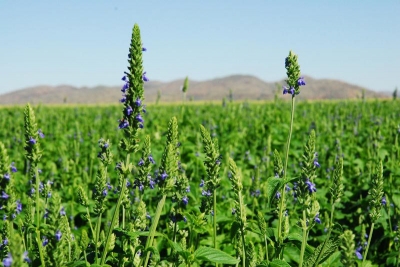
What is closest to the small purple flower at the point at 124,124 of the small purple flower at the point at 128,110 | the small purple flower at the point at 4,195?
the small purple flower at the point at 128,110

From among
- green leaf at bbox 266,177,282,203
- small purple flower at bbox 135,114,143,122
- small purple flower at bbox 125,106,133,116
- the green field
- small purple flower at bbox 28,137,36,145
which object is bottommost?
the green field

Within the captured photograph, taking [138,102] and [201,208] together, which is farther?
[201,208]

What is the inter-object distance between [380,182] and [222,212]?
8.94 ft

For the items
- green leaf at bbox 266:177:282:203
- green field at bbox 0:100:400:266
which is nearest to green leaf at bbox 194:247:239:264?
green field at bbox 0:100:400:266

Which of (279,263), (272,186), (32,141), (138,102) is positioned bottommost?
(279,263)

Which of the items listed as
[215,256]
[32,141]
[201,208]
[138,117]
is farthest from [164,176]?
[201,208]

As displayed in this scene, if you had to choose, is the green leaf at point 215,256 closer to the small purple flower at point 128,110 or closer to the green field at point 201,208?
the green field at point 201,208

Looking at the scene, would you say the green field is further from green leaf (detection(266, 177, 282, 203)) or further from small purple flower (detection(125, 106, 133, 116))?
small purple flower (detection(125, 106, 133, 116))

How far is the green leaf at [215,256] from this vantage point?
2.49m

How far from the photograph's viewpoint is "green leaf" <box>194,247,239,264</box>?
249cm

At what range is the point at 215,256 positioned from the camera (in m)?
2.56

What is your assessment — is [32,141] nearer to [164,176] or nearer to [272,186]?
[164,176]

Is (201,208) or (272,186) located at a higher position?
(272,186)

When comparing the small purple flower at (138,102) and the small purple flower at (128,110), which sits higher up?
the small purple flower at (138,102)
